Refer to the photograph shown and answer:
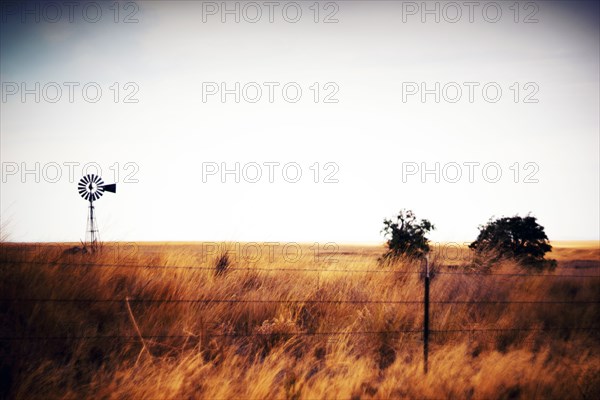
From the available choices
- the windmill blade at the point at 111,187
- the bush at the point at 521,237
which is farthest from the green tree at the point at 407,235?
the windmill blade at the point at 111,187

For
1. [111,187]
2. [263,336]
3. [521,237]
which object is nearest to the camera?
[263,336]

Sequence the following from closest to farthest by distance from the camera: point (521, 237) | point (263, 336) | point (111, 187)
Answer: point (263, 336)
point (521, 237)
point (111, 187)

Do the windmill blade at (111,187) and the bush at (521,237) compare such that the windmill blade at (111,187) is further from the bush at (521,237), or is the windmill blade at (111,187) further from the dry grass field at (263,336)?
the bush at (521,237)

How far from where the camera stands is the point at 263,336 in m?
4.28

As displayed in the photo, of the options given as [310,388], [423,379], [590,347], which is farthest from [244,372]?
[590,347]

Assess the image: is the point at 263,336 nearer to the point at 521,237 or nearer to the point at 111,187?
the point at 521,237

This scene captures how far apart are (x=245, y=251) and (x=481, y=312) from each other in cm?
499

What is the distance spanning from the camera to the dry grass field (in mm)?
3229

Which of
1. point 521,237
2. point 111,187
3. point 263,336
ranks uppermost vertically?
point 111,187

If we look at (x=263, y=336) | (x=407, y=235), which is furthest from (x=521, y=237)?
(x=263, y=336)

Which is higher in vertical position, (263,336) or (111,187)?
(111,187)

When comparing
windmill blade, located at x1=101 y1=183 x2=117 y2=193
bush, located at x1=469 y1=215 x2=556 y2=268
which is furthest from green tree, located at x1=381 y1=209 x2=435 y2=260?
windmill blade, located at x1=101 y1=183 x2=117 y2=193

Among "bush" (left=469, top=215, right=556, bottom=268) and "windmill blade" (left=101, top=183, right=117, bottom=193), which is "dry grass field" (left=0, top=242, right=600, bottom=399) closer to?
"bush" (left=469, top=215, right=556, bottom=268)

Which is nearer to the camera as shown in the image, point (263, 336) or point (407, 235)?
point (263, 336)
